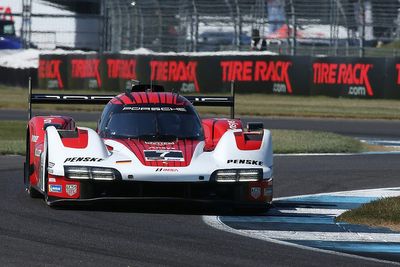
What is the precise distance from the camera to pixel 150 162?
36.1 ft

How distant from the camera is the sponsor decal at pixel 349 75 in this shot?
32875 mm

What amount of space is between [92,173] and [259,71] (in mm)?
24155

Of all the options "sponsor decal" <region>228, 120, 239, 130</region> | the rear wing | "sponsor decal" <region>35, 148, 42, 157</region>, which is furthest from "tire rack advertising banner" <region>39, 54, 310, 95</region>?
"sponsor decal" <region>35, 148, 42, 157</region>

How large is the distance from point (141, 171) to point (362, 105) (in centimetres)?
2277

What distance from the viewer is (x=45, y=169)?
11.4 metres

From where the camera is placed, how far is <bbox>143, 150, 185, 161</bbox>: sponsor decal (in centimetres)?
1110

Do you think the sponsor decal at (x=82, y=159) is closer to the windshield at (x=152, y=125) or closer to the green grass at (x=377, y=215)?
the windshield at (x=152, y=125)

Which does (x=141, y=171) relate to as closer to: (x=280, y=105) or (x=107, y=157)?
(x=107, y=157)

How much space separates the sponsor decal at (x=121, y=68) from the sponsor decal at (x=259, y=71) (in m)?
3.40

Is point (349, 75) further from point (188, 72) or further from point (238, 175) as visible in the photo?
point (238, 175)

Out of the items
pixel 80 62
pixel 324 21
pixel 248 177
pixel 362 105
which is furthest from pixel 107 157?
pixel 80 62

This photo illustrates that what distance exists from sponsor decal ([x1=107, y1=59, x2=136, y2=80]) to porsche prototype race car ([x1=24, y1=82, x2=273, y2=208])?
2471 cm

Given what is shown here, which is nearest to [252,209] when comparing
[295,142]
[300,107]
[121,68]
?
[295,142]

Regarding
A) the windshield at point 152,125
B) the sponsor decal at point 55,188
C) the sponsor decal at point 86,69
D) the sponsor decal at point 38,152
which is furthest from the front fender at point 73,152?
the sponsor decal at point 86,69
